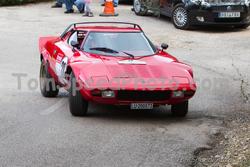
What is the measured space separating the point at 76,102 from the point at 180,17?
458 inches

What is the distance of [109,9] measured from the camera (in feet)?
75.6

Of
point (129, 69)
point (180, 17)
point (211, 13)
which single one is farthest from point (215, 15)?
point (129, 69)

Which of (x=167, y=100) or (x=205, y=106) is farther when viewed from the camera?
(x=205, y=106)

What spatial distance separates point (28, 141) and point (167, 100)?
2228 mm

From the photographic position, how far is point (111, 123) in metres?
8.48

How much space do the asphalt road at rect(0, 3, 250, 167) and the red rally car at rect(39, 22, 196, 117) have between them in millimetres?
330

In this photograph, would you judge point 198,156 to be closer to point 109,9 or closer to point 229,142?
point 229,142

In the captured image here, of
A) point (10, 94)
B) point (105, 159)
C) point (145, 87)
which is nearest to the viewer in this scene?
point (105, 159)

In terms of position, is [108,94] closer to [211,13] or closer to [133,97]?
[133,97]

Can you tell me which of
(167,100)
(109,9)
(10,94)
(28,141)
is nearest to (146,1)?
(109,9)

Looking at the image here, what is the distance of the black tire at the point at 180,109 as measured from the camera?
8974 millimetres

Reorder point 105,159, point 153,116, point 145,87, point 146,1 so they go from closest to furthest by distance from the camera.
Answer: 1. point 105,159
2. point 145,87
3. point 153,116
4. point 146,1

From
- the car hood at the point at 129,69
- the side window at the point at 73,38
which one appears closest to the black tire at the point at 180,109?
the car hood at the point at 129,69

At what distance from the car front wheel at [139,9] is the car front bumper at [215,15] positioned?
402 cm
